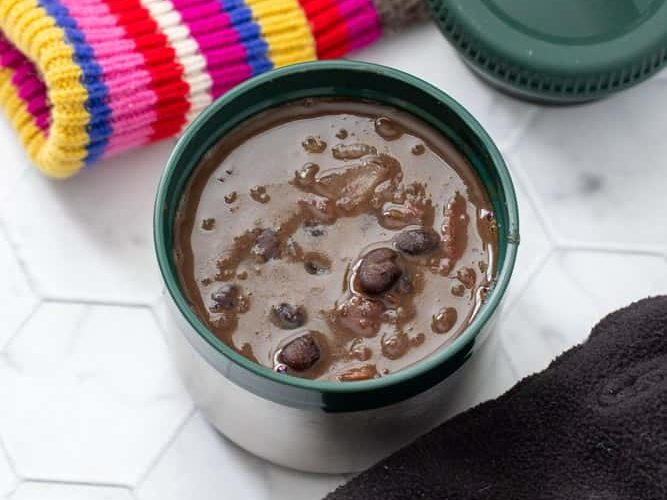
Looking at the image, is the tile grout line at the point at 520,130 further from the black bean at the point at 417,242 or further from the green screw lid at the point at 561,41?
the black bean at the point at 417,242

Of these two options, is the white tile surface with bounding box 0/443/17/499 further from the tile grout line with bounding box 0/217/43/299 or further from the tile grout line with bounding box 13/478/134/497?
the tile grout line with bounding box 0/217/43/299

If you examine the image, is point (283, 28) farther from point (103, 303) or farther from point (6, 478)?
point (6, 478)

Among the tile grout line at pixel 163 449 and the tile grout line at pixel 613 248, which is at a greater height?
the tile grout line at pixel 613 248

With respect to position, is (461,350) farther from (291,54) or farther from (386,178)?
(291,54)

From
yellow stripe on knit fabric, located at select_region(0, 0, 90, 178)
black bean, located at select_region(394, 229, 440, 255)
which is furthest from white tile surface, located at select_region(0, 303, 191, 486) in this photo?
black bean, located at select_region(394, 229, 440, 255)

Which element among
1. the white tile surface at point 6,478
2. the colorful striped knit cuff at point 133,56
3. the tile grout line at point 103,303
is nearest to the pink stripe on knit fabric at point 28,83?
the colorful striped knit cuff at point 133,56

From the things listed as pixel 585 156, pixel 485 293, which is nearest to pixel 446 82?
pixel 585 156
